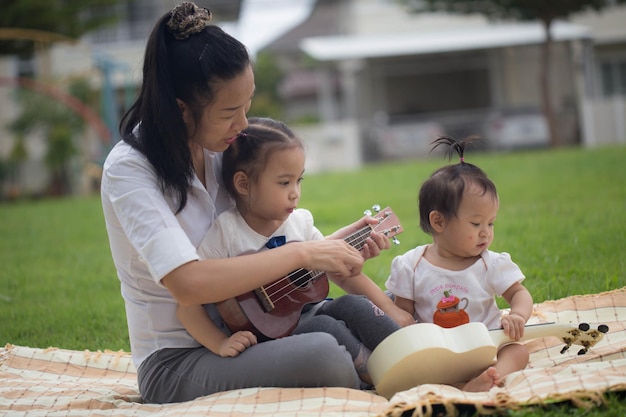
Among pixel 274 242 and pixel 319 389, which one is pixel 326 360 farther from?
pixel 274 242

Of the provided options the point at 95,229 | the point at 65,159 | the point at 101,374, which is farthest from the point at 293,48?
the point at 101,374

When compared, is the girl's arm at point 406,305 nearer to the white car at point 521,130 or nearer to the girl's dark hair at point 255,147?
the girl's dark hair at point 255,147

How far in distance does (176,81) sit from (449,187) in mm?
1112

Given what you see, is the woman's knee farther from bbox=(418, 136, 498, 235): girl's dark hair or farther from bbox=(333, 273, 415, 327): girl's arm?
bbox=(418, 136, 498, 235): girl's dark hair

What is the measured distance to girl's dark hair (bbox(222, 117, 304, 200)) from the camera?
10.0ft

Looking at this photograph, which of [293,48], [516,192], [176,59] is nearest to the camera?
[176,59]

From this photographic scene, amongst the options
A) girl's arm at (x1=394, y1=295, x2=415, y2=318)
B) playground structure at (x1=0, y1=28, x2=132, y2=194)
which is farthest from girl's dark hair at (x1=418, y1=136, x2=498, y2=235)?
playground structure at (x1=0, y1=28, x2=132, y2=194)

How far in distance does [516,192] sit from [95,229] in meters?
4.78

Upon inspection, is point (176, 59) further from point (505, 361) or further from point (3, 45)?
point (3, 45)

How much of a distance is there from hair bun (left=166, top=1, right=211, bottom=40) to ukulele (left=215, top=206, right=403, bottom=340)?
868 millimetres

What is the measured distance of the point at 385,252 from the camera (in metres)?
6.59

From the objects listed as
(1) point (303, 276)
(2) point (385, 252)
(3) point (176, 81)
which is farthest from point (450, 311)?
(2) point (385, 252)

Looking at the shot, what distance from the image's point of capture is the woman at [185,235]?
8.91 ft

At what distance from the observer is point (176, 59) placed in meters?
2.84
